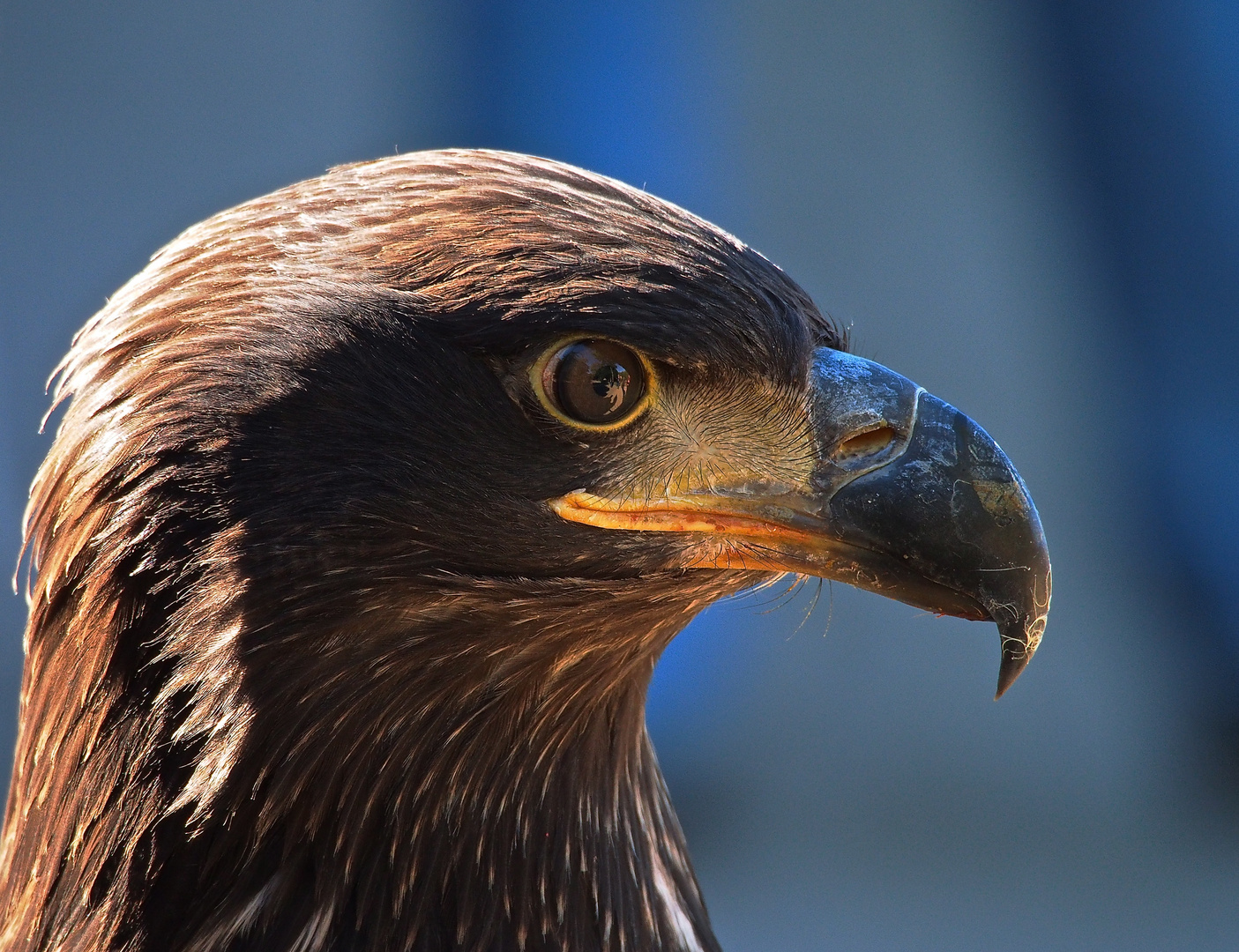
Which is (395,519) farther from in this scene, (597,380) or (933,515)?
(933,515)

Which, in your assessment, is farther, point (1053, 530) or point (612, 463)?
point (1053, 530)

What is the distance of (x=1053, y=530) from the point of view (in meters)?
5.94

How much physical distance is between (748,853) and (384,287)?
4.57 meters

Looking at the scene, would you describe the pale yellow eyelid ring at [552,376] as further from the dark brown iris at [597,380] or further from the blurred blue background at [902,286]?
the blurred blue background at [902,286]

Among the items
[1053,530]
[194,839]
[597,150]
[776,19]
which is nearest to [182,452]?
[194,839]

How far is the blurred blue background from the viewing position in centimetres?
536

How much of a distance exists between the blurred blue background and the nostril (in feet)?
10.9

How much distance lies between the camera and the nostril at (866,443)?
1984 mm

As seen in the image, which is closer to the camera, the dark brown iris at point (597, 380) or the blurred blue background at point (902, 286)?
the dark brown iris at point (597, 380)

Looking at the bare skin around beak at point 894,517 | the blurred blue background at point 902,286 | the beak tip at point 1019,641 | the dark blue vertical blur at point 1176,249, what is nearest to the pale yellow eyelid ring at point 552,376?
the bare skin around beak at point 894,517

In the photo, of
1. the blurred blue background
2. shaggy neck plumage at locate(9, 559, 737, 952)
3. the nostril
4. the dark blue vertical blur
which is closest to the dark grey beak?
the nostril

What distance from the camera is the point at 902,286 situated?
5.60 meters

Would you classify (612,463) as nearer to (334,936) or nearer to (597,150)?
(334,936)

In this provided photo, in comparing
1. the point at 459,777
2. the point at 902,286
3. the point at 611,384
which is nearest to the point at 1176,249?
the point at 902,286
